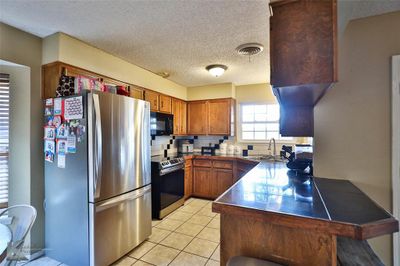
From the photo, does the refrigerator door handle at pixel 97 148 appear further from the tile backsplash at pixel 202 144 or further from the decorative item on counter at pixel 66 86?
the tile backsplash at pixel 202 144

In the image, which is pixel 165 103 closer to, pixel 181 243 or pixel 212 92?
pixel 212 92

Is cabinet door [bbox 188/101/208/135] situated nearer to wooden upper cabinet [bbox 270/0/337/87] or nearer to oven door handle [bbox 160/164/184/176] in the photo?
oven door handle [bbox 160/164/184/176]

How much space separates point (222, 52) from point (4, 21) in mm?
2266

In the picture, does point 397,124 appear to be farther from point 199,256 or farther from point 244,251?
point 199,256

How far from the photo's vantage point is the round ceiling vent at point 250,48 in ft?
7.65

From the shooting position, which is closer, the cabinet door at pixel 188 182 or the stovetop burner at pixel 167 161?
the stovetop burner at pixel 167 161

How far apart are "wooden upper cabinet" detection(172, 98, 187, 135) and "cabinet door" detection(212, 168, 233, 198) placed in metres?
1.13


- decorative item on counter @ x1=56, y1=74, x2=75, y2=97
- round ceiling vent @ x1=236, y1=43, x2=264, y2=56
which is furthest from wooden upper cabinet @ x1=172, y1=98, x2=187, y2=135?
decorative item on counter @ x1=56, y1=74, x2=75, y2=97

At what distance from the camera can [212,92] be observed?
14.2 feet

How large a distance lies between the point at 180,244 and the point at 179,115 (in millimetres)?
2506

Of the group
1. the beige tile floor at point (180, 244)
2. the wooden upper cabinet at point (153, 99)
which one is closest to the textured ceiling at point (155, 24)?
the wooden upper cabinet at point (153, 99)

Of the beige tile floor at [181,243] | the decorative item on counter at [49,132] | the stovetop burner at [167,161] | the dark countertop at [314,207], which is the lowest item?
the beige tile floor at [181,243]

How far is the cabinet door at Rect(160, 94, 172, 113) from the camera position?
11.9 feet

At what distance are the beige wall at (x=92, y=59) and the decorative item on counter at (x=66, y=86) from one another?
0.76 ft
